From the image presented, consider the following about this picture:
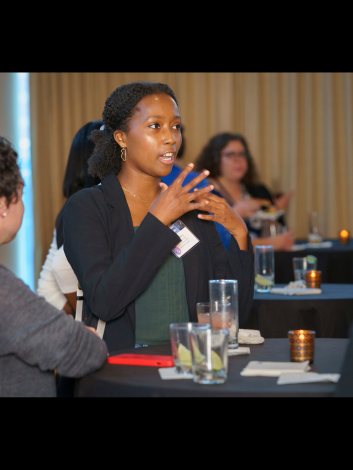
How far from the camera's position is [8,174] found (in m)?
1.42

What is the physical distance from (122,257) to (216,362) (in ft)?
1.93

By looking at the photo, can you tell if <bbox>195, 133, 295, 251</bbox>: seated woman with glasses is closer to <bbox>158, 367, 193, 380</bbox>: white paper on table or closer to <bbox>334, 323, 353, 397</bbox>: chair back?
<bbox>158, 367, 193, 380</bbox>: white paper on table

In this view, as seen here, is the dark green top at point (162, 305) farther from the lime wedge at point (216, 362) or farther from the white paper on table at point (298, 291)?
the white paper on table at point (298, 291)

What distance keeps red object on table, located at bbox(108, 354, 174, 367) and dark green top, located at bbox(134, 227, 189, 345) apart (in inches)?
12.7

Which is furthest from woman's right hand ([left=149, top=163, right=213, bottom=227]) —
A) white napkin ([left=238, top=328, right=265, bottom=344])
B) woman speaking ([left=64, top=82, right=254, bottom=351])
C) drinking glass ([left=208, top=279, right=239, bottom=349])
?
white napkin ([left=238, top=328, right=265, bottom=344])

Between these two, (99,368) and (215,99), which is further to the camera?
(215,99)

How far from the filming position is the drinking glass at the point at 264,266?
10.6 ft

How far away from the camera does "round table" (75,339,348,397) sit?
4.29 ft

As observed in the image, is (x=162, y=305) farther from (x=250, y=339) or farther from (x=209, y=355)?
(x=209, y=355)

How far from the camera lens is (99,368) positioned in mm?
1522

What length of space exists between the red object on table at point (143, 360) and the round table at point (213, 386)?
0.02 meters

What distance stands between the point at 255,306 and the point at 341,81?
16.9ft
